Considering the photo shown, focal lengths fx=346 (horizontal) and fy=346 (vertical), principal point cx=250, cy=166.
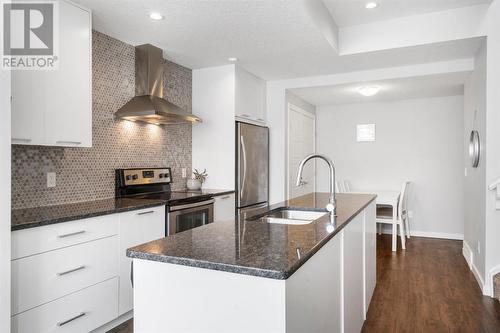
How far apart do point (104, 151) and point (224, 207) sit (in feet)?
4.48

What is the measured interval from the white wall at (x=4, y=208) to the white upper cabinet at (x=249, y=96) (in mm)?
2535

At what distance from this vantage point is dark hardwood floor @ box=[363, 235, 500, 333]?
262cm

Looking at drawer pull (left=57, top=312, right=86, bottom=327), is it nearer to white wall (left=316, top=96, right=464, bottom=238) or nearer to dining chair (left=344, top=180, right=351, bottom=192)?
dining chair (left=344, top=180, right=351, bottom=192)

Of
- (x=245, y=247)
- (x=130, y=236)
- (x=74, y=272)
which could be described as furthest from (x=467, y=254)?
(x=74, y=272)

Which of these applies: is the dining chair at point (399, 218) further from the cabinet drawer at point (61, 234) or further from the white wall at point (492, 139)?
the cabinet drawer at point (61, 234)

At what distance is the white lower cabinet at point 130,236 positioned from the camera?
2520 millimetres

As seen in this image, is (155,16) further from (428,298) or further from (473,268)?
(473,268)

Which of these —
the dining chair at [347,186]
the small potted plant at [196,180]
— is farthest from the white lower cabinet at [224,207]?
the dining chair at [347,186]

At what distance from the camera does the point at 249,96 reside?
14.4 feet

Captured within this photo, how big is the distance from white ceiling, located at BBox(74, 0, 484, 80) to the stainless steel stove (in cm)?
127

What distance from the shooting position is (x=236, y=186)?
407 centimetres

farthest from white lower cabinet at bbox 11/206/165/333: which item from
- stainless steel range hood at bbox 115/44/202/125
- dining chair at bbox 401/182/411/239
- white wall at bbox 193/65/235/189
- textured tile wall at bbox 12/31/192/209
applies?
dining chair at bbox 401/182/411/239

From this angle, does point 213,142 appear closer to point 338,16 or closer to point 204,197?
point 204,197

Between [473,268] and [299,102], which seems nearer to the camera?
[473,268]
